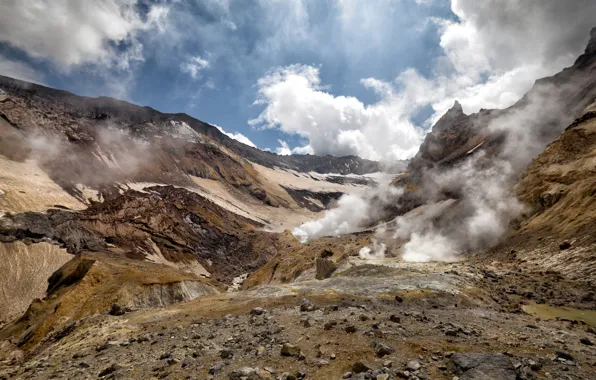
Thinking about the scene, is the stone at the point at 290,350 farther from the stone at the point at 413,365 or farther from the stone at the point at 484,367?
the stone at the point at 484,367

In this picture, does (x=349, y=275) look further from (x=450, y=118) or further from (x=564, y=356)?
(x=450, y=118)

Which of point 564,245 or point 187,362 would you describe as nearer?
point 187,362

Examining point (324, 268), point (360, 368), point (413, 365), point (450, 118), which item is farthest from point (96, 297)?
point (450, 118)

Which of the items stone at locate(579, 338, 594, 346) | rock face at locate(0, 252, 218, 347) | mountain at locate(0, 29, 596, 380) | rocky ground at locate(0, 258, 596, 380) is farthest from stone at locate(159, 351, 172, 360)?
rock face at locate(0, 252, 218, 347)

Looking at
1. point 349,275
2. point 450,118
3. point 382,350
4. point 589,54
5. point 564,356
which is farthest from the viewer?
point 450,118

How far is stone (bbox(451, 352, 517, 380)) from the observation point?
8180 mm

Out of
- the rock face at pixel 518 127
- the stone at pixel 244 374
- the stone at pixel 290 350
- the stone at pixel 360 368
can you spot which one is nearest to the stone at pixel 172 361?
the stone at pixel 244 374

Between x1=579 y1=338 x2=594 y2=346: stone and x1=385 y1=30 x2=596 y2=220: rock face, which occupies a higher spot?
x1=385 y1=30 x2=596 y2=220: rock face

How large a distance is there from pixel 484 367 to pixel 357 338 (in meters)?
4.87

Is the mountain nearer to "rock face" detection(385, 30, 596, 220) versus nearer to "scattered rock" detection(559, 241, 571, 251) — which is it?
"scattered rock" detection(559, 241, 571, 251)

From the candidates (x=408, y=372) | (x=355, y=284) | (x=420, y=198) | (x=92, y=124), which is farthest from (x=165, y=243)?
(x=92, y=124)

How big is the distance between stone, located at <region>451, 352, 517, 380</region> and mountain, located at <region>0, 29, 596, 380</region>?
0.14 feet

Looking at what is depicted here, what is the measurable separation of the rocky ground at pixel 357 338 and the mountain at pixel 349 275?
3.9 inches

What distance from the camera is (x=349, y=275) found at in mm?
37344
